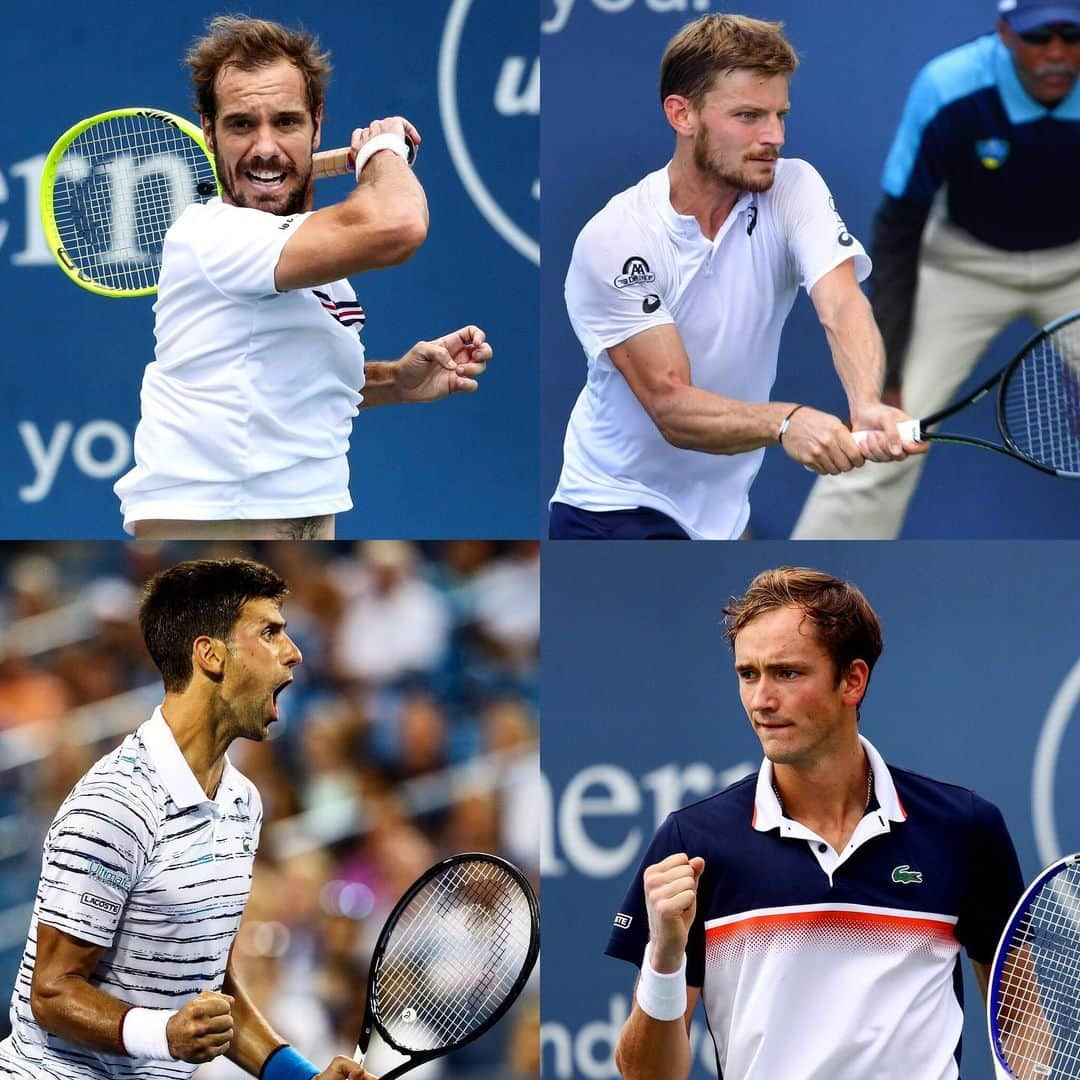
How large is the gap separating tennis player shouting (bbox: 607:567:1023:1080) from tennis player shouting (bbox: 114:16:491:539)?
0.87 metres

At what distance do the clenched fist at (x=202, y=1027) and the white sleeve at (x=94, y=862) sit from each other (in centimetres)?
24

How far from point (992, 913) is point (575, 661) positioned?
1137 mm

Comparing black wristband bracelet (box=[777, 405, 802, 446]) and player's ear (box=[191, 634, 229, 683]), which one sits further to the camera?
black wristband bracelet (box=[777, 405, 802, 446])

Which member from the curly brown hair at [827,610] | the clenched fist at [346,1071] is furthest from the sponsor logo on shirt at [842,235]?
the clenched fist at [346,1071]

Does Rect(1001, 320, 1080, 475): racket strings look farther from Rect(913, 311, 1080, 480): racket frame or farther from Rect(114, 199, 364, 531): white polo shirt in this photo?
Rect(114, 199, 364, 531): white polo shirt

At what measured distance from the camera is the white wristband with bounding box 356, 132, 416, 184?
10.1 feet

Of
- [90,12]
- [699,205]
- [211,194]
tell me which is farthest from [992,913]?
[90,12]

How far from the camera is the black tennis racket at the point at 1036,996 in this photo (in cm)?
288

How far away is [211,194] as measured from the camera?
3.42 m

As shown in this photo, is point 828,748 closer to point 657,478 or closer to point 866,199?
point 657,478

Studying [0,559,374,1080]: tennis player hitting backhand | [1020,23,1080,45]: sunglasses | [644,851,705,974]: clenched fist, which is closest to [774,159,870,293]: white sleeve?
[1020,23,1080,45]: sunglasses

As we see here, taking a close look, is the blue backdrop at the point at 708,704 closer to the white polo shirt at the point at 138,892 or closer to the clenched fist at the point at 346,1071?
the white polo shirt at the point at 138,892

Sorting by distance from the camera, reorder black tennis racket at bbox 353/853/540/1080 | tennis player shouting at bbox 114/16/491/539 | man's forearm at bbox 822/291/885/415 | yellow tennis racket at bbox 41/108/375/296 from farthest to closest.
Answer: man's forearm at bbox 822/291/885/415 → yellow tennis racket at bbox 41/108/375/296 → black tennis racket at bbox 353/853/540/1080 → tennis player shouting at bbox 114/16/491/539

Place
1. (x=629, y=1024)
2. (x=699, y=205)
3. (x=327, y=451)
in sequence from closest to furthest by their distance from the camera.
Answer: (x=629, y=1024), (x=327, y=451), (x=699, y=205)
